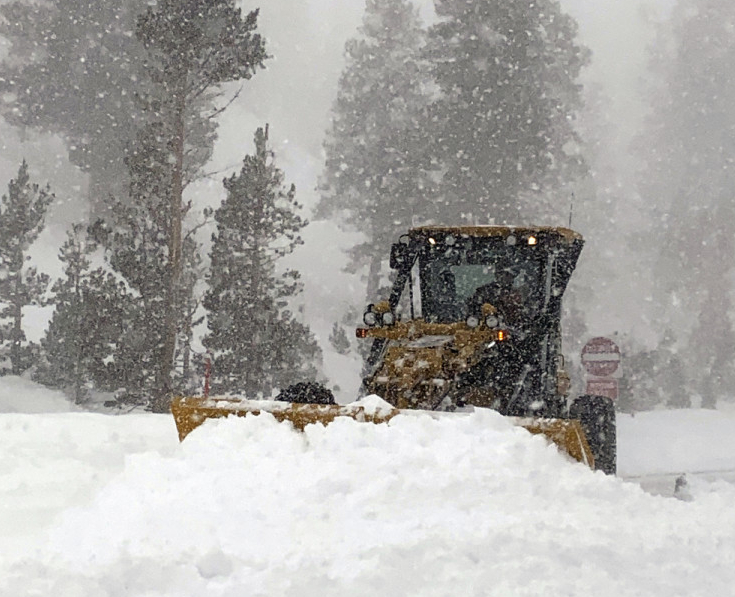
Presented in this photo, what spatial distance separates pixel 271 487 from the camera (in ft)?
15.9

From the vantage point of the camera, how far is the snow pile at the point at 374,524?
353cm

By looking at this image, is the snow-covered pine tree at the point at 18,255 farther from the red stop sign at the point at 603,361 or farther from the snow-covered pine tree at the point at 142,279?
the red stop sign at the point at 603,361

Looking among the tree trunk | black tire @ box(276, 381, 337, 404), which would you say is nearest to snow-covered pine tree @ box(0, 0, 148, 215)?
the tree trunk

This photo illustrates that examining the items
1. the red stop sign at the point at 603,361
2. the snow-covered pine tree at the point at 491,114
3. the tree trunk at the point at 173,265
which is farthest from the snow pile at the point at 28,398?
the snow-covered pine tree at the point at 491,114

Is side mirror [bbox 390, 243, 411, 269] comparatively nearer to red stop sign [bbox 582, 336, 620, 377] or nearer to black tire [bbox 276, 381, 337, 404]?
black tire [bbox 276, 381, 337, 404]

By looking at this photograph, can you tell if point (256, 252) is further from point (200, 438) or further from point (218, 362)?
point (200, 438)

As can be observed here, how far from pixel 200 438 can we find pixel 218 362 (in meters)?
11.4

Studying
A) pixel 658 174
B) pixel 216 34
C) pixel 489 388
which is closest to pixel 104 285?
pixel 216 34

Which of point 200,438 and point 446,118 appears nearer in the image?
point 200,438

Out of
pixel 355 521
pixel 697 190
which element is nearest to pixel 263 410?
pixel 355 521

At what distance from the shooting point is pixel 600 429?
24.7 ft

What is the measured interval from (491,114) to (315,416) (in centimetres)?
1912

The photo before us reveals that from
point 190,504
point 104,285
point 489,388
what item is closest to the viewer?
point 190,504

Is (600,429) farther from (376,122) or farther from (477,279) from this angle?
(376,122)
